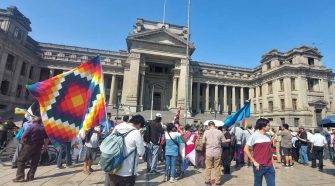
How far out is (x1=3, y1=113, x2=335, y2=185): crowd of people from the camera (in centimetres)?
374

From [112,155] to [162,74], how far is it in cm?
4209

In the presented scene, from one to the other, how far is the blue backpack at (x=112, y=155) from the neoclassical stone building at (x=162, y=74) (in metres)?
32.6

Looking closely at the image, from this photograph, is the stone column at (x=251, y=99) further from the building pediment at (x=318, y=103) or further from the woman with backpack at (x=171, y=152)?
the woman with backpack at (x=171, y=152)

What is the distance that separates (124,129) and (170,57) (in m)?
36.7

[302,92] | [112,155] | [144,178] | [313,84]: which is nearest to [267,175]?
[112,155]

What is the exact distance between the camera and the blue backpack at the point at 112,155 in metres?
3.40

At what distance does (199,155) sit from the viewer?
392 inches

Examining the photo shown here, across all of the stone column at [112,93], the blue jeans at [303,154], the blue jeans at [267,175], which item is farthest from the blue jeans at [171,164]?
the stone column at [112,93]

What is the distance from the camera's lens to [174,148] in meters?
7.22

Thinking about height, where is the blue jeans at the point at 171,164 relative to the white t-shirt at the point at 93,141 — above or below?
below

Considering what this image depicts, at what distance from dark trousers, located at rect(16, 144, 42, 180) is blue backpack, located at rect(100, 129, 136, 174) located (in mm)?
4629

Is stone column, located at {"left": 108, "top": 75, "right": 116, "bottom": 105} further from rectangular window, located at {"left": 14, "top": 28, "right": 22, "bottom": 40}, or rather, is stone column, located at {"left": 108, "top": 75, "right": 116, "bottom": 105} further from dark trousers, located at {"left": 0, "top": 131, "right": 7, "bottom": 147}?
dark trousers, located at {"left": 0, "top": 131, "right": 7, "bottom": 147}

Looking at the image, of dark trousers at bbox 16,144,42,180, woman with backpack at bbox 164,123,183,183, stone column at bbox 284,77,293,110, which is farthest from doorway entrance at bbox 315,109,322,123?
dark trousers at bbox 16,144,42,180

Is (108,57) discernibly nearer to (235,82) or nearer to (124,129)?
(235,82)
